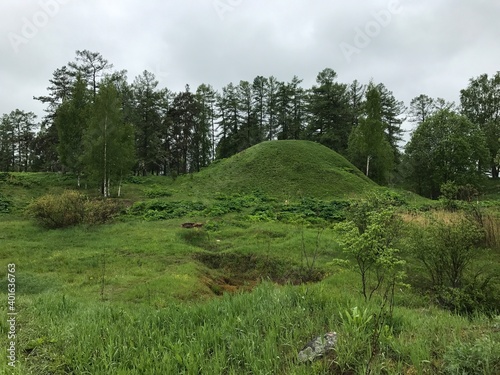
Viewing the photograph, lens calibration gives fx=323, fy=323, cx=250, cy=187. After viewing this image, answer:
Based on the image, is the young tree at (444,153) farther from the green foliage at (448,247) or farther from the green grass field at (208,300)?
the green foliage at (448,247)

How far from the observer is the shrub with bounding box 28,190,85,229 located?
19016mm

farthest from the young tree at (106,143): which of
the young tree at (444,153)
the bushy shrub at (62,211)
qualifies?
the young tree at (444,153)

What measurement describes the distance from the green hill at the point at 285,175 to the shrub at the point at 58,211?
14411mm

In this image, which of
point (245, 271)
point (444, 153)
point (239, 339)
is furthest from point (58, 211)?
point (444, 153)

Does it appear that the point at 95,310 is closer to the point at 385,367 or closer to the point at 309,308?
the point at 309,308

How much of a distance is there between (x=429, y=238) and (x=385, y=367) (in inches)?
285

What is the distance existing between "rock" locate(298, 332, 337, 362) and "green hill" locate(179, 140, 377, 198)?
27.6m

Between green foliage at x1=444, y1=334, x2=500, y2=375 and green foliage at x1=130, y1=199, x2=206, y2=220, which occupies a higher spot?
green foliage at x1=130, y1=199, x2=206, y2=220

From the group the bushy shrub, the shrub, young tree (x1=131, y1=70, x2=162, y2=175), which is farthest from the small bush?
young tree (x1=131, y1=70, x2=162, y2=175)

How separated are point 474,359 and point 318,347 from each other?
61.3 inches

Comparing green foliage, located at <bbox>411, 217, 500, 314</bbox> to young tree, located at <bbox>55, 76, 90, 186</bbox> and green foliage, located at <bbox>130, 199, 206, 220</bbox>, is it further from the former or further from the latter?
young tree, located at <bbox>55, 76, 90, 186</bbox>

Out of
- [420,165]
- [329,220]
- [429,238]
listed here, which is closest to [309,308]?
[429,238]

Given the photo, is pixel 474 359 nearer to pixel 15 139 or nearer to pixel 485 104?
pixel 485 104

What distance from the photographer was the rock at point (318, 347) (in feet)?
12.2
